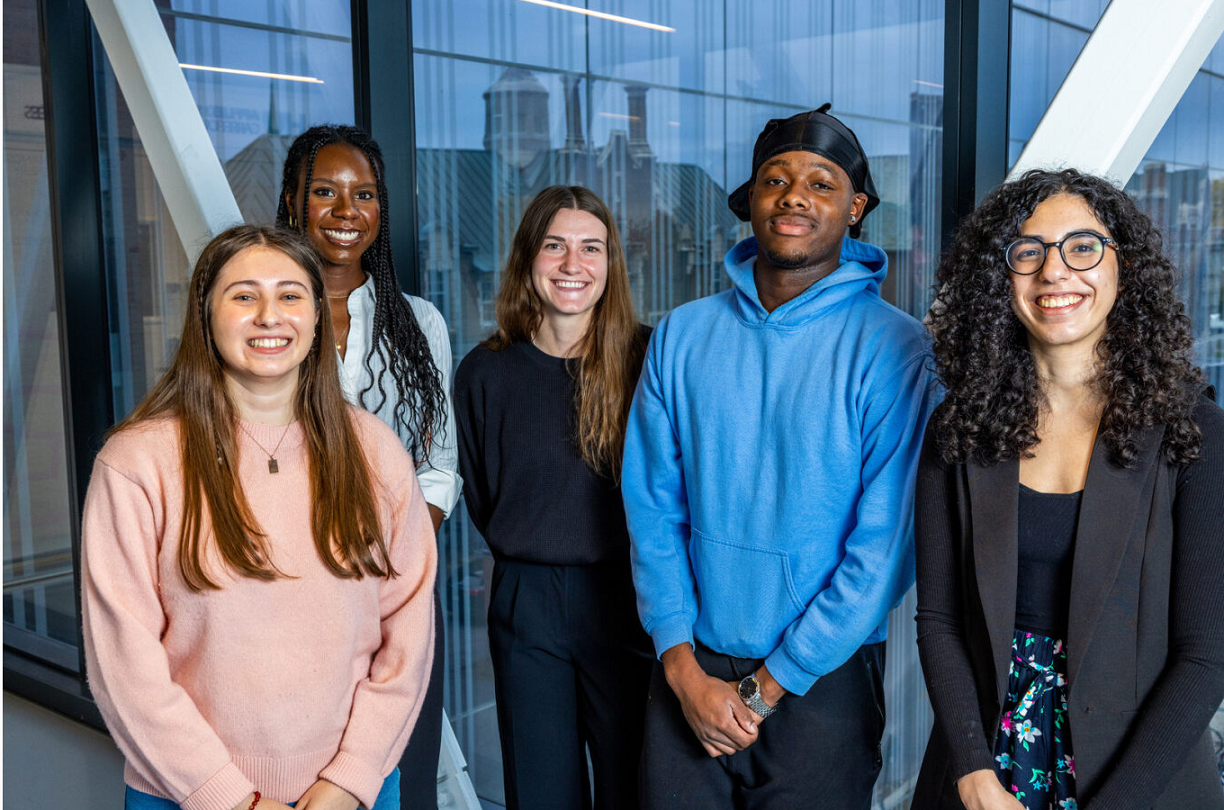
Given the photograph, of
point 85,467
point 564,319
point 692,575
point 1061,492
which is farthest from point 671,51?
point 85,467

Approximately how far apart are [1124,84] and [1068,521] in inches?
32.0

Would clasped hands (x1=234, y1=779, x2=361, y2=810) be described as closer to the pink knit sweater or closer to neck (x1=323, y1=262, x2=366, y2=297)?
the pink knit sweater

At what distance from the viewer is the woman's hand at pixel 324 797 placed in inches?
68.5

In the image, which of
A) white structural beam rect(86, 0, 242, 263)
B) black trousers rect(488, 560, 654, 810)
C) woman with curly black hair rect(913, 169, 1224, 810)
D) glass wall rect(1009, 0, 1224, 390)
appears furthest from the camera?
white structural beam rect(86, 0, 242, 263)

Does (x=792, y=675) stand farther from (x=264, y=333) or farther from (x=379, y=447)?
(x=264, y=333)

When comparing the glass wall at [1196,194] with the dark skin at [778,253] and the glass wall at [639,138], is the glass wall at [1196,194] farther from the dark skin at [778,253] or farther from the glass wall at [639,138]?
the dark skin at [778,253]

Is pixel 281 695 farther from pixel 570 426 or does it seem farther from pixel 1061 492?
pixel 1061 492

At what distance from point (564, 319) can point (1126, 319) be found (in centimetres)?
121

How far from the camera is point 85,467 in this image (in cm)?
382

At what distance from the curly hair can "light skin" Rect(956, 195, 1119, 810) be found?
17 mm

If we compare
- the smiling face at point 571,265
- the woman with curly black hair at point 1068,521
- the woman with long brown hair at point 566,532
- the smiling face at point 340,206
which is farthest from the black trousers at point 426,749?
the woman with curly black hair at point 1068,521

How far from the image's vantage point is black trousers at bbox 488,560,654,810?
2316mm

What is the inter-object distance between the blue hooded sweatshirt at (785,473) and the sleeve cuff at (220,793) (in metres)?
0.81

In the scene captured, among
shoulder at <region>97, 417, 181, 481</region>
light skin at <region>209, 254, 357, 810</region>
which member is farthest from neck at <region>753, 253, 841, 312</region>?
shoulder at <region>97, 417, 181, 481</region>
